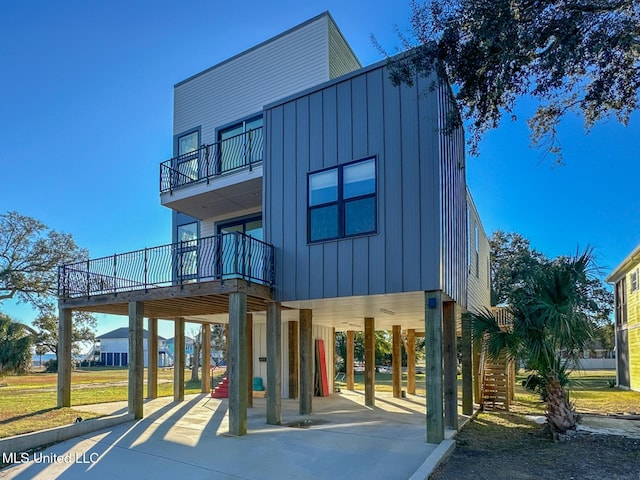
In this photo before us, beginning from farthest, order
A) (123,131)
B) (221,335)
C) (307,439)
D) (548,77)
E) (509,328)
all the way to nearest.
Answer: (221,335) < (123,131) < (509,328) < (307,439) < (548,77)

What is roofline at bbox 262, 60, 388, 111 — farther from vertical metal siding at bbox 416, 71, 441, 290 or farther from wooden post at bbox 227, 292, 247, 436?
wooden post at bbox 227, 292, 247, 436

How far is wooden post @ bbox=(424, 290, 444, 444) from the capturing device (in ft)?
25.4

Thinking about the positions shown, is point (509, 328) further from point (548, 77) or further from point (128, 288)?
point (128, 288)

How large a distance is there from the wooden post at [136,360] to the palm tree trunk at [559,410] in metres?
8.24

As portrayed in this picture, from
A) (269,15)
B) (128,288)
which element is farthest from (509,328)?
(269,15)

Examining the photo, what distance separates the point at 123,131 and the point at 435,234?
15853mm

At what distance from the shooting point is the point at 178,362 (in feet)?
45.9

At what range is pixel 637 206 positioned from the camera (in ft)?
87.2

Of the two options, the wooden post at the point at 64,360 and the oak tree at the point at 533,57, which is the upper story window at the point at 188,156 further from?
the oak tree at the point at 533,57

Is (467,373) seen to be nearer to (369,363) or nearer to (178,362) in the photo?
(369,363)

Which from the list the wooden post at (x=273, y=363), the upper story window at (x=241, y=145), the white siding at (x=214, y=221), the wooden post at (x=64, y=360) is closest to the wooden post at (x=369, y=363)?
the wooden post at (x=273, y=363)

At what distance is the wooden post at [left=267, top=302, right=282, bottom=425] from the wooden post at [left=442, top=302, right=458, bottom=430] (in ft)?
11.1

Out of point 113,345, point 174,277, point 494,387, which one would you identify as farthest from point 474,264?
point 113,345

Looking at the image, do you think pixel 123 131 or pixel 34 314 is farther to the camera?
pixel 34 314
